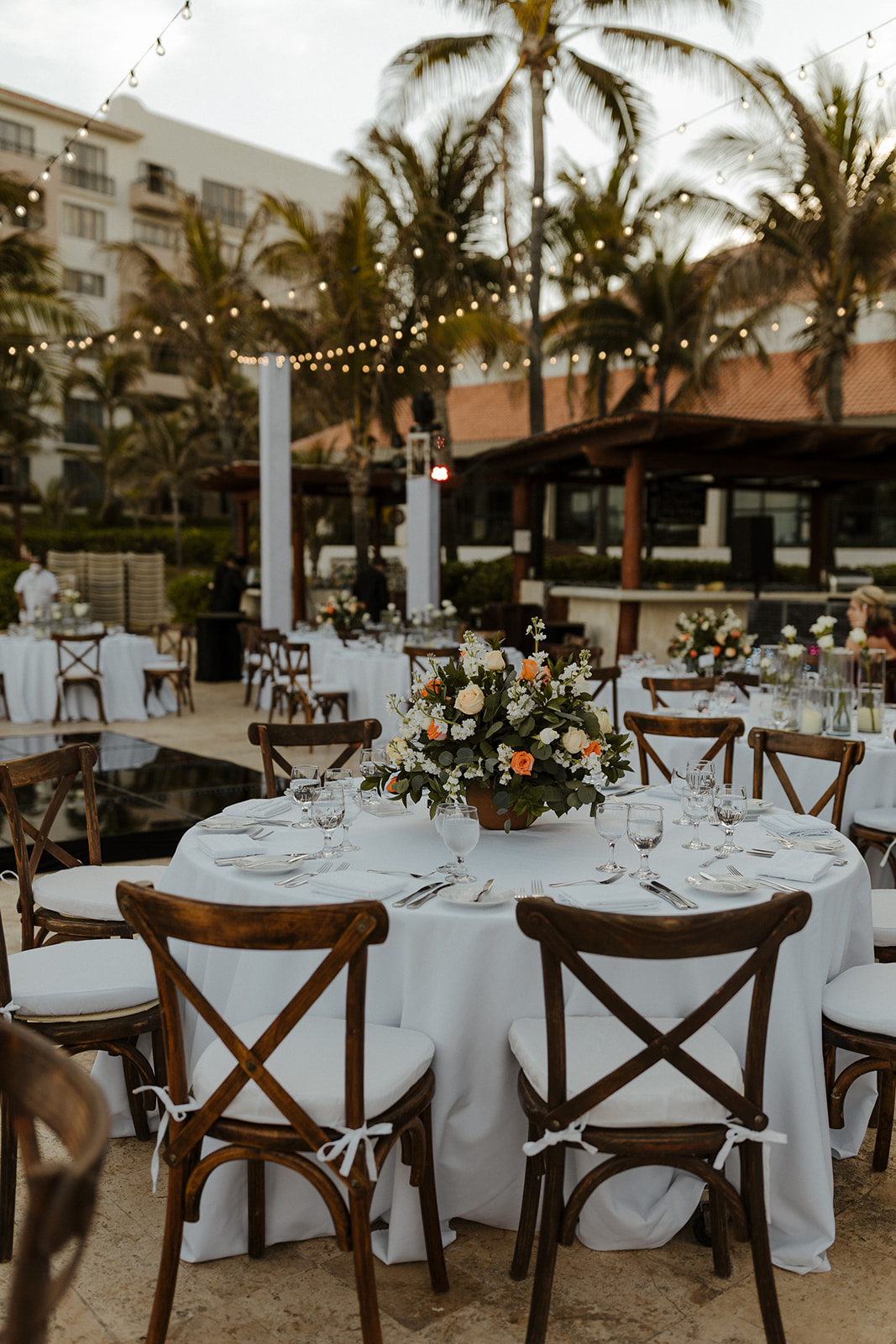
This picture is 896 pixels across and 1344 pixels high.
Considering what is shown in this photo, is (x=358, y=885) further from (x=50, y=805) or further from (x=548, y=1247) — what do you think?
(x=50, y=805)

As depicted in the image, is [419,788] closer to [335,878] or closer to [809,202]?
[335,878]

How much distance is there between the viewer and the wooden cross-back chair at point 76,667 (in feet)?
32.2

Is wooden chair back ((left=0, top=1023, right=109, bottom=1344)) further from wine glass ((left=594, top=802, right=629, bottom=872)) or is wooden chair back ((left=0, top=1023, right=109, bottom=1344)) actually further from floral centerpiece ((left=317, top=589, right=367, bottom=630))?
floral centerpiece ((left=317, top=589, right=367, bottom=630))

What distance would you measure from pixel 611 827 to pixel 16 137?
108ft

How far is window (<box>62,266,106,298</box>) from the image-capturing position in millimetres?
31000

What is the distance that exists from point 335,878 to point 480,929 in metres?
0.42

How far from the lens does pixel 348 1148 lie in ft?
6.64

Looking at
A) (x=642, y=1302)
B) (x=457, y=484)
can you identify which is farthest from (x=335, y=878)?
(x=457, y=484)

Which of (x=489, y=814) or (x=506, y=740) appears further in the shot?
(x=489, y=814)

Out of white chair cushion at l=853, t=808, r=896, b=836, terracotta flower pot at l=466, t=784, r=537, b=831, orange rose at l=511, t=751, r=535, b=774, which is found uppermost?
orange rose at l=511, t=751, r=535, b=774

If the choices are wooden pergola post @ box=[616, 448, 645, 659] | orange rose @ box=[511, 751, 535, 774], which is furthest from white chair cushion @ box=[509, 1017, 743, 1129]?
wooden pergola post @ box=[616, 448, 645, 659]

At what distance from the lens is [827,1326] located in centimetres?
223

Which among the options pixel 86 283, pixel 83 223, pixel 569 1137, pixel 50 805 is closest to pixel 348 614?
pixel 50 805

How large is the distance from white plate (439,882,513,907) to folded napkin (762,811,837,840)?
3.14 ft
